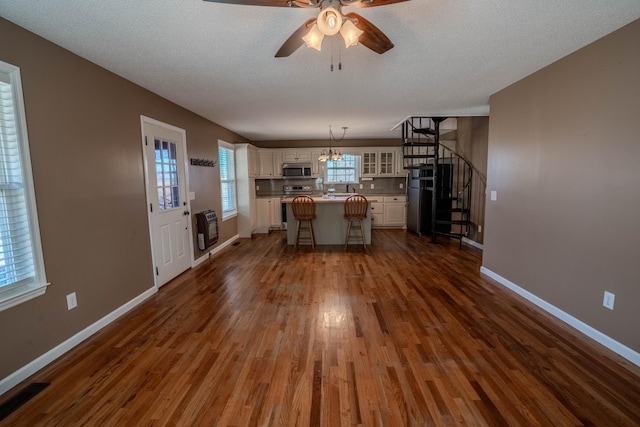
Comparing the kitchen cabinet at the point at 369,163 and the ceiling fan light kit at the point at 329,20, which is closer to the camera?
the ceiling fan light kit at the point at 329,20

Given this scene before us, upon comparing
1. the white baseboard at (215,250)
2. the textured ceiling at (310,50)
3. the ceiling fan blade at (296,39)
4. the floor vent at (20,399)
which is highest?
the textured ceiling at (310,50)

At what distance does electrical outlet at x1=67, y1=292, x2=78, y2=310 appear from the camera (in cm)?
226

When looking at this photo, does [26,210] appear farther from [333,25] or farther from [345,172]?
[345,172]

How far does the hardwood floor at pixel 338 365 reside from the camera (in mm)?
1594

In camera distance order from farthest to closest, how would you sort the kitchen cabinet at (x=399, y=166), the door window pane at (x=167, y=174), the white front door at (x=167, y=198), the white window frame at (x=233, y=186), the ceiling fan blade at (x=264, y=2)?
the kitchen cabinet at (x=399, y=166) → the white window frame at (x=233, y=186) → the door window pane at (x=167, y=174) → the white front door at (x=167, y=198) → the ceiling fan blade at (x=264, y=2)

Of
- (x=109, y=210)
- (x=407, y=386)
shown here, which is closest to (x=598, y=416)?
(x=407, y=386)

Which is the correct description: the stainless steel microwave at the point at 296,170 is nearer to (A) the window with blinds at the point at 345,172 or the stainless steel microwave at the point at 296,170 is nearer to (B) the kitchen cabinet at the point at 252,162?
(A) the window with blinds at the point at 345,172

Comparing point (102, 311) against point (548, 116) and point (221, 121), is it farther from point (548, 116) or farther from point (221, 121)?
point (548, 116)

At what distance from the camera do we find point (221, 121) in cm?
510

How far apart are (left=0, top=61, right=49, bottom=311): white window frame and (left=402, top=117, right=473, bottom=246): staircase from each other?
5.05 meters

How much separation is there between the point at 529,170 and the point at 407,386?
257cm

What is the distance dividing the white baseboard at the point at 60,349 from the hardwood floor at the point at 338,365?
0.17ft

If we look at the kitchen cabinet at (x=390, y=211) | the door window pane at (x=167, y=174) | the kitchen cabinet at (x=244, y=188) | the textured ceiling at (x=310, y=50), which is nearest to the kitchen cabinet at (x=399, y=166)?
the kitchen cabinet at (x=390, y=211)

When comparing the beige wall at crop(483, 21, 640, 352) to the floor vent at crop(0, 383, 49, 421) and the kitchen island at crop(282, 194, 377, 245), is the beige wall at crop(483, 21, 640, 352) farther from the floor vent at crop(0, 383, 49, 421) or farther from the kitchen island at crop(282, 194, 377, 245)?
the floor vent at crop(0, 383, 49, 421)
